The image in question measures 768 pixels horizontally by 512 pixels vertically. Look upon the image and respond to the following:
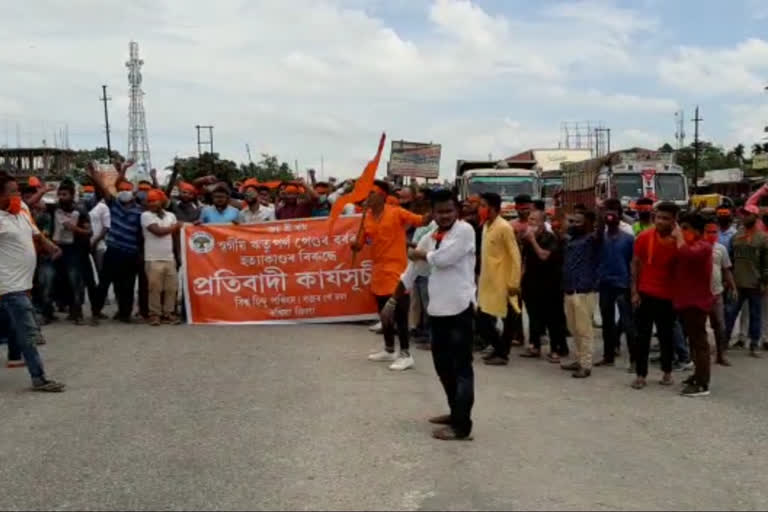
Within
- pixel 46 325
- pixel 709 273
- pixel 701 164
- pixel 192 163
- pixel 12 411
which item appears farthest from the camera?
pixel 701 164

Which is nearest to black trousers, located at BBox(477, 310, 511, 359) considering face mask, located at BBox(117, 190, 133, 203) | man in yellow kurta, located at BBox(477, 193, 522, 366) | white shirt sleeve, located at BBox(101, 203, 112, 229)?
man in yellow kurta, located at BBox(477, 193, 522, 366)

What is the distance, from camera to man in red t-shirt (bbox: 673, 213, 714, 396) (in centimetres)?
780

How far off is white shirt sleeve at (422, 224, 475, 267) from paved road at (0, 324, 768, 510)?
1229 millimetres

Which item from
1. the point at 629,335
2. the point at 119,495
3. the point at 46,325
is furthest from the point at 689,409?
the point at 46,325

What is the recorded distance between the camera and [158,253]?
1125cm

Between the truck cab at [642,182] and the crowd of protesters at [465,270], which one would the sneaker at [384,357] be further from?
the truck cab at [642,182]

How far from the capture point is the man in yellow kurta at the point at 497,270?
8.80m

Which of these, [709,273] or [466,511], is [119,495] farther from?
[709,273]

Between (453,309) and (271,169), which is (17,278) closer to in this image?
(453,309)

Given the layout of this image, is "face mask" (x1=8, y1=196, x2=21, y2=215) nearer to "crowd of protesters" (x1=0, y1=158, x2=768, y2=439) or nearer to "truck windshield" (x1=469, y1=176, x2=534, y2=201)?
"crowd of protesters" (x1=0, y1=158, x2=768, y2=439)

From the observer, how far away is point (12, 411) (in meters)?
6.84

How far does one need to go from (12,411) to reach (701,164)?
89.2 metres

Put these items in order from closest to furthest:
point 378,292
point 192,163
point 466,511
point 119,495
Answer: point 466,511, point 119,495, point 378,292, point 192,163

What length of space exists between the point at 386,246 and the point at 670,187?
18.4 metres
